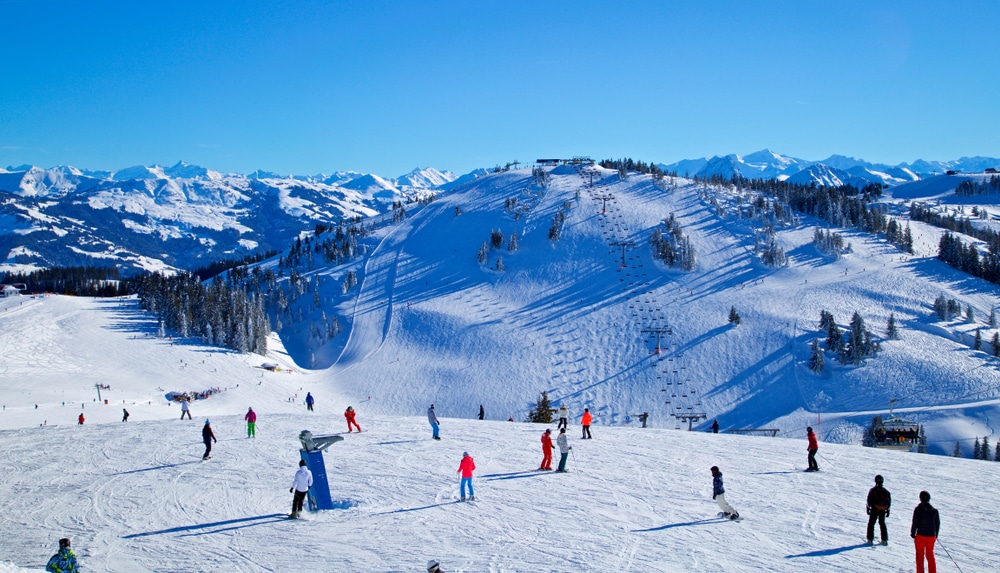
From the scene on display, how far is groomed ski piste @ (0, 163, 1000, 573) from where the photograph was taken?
15.8 metres

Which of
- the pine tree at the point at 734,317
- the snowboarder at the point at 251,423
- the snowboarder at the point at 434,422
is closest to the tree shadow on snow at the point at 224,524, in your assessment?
the snowboarder at the point at 434,422

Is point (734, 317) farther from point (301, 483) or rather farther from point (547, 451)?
point (301, 483)

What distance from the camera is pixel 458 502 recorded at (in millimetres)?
18547

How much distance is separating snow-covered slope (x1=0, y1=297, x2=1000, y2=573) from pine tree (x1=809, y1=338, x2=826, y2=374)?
166 ft

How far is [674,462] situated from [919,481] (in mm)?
7820

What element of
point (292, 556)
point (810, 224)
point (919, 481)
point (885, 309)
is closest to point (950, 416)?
point (885, 309)

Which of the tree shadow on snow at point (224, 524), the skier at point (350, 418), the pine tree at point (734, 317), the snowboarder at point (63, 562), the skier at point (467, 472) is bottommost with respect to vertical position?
the tree shadow on snow at point (224, 524)

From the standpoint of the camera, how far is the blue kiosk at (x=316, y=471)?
58.2 ft

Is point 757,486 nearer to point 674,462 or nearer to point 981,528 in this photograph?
point 674,462

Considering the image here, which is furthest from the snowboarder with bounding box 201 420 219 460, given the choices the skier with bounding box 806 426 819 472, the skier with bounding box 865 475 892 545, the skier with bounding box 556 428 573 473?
the skier with bounding box 806 426 819 472

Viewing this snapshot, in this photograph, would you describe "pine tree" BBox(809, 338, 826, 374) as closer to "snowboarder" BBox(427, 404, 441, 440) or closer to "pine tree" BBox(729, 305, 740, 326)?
"pine tree" BBox(729, 305, 740, 326)

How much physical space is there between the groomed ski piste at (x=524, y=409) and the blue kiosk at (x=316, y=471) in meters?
0.69

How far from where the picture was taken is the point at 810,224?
12619cm

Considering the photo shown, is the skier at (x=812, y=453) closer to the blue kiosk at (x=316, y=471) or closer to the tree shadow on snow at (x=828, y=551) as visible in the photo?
the tree shadow on snow at (x=828, y=551)
